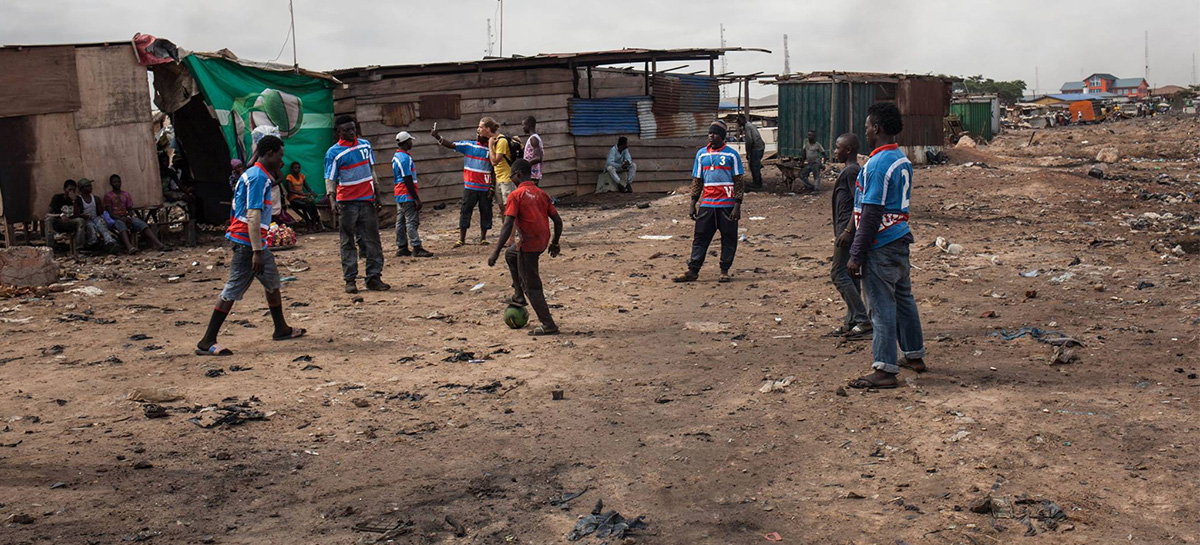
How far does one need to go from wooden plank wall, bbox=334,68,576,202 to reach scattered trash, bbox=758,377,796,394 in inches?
469

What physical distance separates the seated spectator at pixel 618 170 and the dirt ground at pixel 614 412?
7652mm

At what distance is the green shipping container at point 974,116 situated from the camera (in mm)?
39125

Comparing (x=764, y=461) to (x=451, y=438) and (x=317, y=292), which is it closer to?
(x=451, y=438)

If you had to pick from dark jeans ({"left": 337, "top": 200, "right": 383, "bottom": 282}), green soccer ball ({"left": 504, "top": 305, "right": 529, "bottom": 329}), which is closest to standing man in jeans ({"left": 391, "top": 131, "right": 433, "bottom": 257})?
dark jeans ({"left": 337, "top": 200, "right": 383, "bottom": 282})

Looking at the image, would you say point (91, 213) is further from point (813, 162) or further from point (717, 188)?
point (813, 162)

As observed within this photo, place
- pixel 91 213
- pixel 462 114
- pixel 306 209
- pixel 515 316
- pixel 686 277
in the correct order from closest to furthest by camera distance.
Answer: pixel 515 316 → pixel 686 277 → pixel 91 213 → pixel 306 209 → pixel 462 114

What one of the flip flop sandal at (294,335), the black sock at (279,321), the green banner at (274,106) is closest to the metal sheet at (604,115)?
the green banner at (274,106)

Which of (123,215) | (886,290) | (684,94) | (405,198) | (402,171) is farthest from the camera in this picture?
(684,94)

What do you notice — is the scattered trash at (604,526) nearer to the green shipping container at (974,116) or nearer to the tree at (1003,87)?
the green shipping container at (974,116)

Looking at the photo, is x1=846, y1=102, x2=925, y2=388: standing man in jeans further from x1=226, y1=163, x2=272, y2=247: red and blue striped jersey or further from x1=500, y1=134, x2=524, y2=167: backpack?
x1=500, y1=134, x2=524, y2=167: backpack

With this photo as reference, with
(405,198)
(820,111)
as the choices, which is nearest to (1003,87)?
(820,111)

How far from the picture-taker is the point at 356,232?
32.7 ft

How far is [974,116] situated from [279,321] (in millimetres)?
36599

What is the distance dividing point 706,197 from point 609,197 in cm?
884
